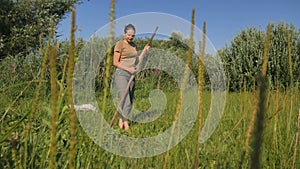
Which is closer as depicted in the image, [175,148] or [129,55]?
[175,148]

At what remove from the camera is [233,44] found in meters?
14.9

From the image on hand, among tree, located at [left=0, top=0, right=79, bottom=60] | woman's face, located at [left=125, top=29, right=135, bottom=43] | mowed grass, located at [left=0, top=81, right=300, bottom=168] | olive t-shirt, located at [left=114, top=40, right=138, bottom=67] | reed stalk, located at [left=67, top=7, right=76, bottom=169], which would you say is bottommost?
mowed grass, located at [left=0, top=81, right=300, bottom=168]

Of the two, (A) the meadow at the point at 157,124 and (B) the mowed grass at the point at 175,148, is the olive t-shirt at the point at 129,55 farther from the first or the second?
(B) the mowed grass at the point at 175,148

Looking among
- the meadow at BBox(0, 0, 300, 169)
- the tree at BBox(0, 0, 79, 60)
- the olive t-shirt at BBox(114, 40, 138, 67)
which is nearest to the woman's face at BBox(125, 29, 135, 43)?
the olive t-shirt at BBox(114, 40, 138, 67)

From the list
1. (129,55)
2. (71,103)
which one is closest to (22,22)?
(129,55)

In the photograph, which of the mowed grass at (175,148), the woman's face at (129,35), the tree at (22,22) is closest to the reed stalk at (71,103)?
the mowed grass at (175,148)

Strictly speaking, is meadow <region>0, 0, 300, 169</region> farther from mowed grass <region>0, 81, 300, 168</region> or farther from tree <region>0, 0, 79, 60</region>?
tree <region>0, 0, 79, 60</region>

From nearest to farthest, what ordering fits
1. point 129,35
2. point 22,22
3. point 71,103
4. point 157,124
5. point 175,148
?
point 71,103, point 175,148, point 129,35, point 157,124, point 22,22

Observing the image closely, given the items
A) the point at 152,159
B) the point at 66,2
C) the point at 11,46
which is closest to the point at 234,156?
the point at 152,159

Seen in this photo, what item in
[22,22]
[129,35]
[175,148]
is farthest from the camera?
[22,22]

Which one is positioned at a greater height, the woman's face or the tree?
the tree

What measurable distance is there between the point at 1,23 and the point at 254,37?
392 inches

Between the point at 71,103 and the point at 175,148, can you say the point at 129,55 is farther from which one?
the point at 71,103

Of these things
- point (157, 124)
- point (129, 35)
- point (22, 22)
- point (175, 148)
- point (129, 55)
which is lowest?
point (157, 124)
